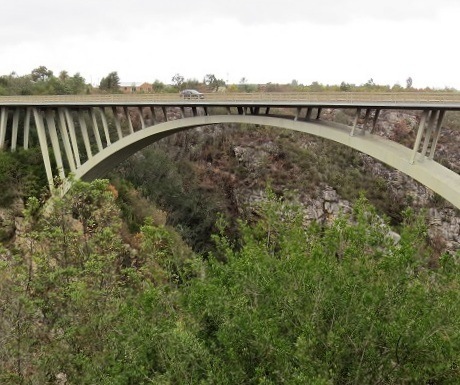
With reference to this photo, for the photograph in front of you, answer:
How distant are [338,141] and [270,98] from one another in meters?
3.40

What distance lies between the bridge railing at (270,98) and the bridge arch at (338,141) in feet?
2.87

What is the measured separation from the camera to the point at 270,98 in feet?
53.8

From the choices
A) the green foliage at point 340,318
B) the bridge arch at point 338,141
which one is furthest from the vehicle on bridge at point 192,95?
→ the green foliage at point 340,318

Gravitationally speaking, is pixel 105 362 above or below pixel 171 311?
below

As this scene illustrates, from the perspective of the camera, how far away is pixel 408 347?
5.70 m

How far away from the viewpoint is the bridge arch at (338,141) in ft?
40.7

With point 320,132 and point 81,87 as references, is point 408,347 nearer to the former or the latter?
point 320,132

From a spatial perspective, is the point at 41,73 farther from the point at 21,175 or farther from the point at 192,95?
the point at 192,95

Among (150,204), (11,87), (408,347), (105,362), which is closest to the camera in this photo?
(408,347)

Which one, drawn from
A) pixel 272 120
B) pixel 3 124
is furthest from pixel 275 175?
pixel 3 124

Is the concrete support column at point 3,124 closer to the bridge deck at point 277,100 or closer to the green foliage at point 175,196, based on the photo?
the bridge deck at point 277,100

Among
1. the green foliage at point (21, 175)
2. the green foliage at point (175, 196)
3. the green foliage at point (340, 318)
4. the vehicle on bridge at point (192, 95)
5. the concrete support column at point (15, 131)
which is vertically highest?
the vehicle on bridge at point (192, 95)

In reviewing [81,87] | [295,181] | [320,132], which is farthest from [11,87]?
[320,132]

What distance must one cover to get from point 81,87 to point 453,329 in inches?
1600
